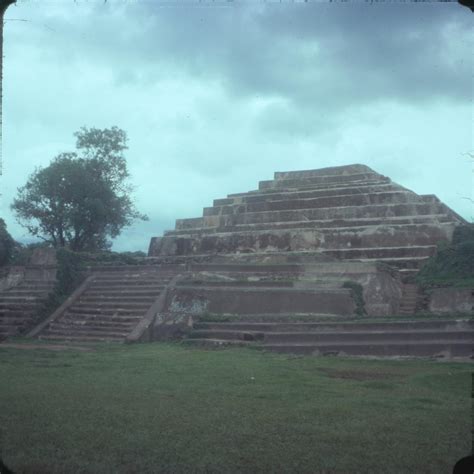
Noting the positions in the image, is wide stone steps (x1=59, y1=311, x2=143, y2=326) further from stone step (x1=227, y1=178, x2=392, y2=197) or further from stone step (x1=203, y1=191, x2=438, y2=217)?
stone step (x1=227, y1=178, x2=392, y2=197)

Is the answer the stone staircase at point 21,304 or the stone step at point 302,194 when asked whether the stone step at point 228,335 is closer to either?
the stone staircase at point 21,304

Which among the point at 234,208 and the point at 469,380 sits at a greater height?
the point at 234,208

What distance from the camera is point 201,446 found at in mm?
3582

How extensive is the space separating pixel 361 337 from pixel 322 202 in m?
10.5

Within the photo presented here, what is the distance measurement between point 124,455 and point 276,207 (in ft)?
55.7

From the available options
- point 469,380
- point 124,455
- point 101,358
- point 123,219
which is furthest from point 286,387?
point 123,219

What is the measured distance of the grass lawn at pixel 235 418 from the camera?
10.8 feet

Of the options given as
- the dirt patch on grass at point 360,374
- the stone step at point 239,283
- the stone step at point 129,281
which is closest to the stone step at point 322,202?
the stone step at point 129,281

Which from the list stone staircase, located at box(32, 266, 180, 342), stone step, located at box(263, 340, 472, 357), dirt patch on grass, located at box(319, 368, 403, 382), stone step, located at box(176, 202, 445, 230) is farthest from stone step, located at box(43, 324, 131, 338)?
stone step, located at box(176, 202, 445, 230)

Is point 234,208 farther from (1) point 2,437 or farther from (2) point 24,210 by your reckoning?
(1) point 2,437

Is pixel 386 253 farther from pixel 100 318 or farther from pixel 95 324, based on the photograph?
pixel 95 324

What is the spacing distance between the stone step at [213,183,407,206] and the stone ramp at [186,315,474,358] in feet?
31.1

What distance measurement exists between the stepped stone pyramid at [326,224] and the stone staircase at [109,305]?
2.17m

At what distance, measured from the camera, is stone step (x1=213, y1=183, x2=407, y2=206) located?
63.1ft
